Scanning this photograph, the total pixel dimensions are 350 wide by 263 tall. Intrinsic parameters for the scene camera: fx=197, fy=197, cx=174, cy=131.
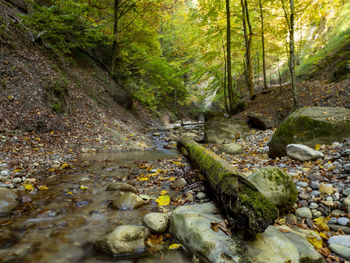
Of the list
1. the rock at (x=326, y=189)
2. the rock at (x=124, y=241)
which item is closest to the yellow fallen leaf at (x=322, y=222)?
the rock at (x=326, y=189)

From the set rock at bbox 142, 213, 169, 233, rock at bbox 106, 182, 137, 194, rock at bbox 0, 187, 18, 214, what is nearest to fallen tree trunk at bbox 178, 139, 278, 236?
rock at bbox 142, 213, 169, 233

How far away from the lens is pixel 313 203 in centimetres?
276

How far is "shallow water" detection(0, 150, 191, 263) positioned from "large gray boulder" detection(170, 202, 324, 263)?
0.24 m

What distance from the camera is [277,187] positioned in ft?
9.11

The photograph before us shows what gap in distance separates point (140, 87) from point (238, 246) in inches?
603

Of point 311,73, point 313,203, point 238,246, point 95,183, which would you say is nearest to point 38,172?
point 95,183

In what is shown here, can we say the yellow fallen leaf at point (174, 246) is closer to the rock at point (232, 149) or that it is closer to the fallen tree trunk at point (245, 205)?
the fallen tree trunk at point (245, 205)

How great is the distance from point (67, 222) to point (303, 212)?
10.6ft

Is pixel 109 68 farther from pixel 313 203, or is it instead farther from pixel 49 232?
pixel 313 203

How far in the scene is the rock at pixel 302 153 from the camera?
4125 millimetres

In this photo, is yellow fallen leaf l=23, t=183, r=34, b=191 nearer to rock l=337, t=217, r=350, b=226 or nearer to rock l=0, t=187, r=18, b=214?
rock l=0, t=187, r=18, b=214

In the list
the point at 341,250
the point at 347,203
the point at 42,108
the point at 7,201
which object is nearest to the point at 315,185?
the point at 347,203

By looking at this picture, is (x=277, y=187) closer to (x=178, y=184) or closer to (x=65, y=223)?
(x=178, y=184)

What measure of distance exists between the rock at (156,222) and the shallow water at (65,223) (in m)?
0.31
